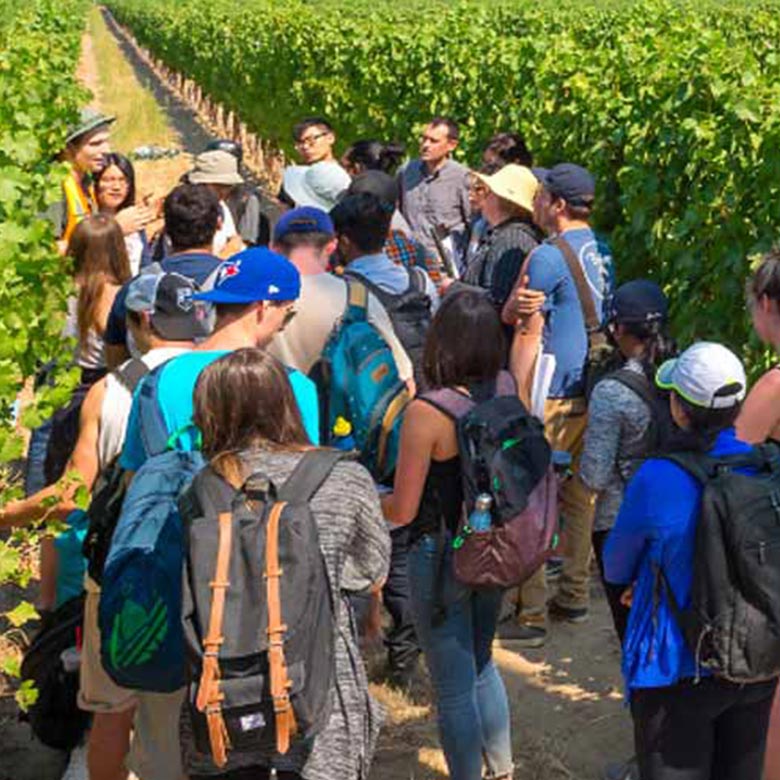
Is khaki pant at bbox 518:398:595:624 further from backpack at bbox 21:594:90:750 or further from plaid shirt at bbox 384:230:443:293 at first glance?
backpack at bbox 21:594:90:750

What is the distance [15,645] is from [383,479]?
201 centimetres

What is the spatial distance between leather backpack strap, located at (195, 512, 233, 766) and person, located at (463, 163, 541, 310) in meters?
3.46

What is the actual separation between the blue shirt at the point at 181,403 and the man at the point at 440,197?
4758 millimetres

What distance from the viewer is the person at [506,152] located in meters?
7.35

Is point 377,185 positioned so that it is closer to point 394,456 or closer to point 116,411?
point 394,456

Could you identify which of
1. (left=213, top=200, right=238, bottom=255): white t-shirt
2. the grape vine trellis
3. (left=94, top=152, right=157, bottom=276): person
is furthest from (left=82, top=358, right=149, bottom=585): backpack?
(left=213, top=200, right=238, bottom=255): white t-shirt

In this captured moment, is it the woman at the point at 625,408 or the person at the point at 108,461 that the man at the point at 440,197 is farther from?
the person at the point at 108,461

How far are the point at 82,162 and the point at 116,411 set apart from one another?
4031 millimetres

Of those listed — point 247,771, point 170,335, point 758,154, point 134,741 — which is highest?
point 758,154

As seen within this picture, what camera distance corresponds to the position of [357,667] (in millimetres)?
3236

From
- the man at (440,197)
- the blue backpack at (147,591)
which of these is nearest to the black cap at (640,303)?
the blue backpack at (147,591)

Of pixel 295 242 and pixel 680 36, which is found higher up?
pixel 680 36

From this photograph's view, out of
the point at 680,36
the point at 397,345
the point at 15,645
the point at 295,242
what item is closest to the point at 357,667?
the point at 397,345

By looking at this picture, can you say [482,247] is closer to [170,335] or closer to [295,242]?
[295,242]
